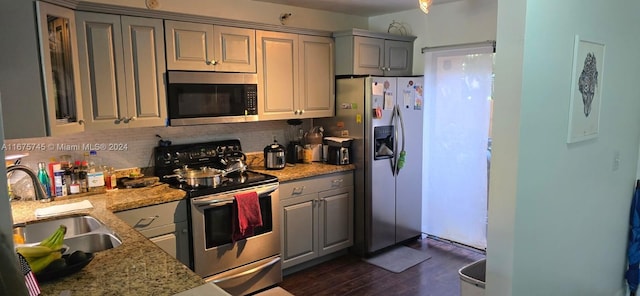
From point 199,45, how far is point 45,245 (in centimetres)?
192

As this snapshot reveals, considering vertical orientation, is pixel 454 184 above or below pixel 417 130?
below

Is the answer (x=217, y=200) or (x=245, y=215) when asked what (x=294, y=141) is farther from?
(x=217, y=200)

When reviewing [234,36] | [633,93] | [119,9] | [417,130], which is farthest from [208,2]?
[633,93]

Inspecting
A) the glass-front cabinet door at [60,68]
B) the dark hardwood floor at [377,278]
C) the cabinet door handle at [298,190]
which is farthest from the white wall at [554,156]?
the glass-front cabinet door at [60,68]

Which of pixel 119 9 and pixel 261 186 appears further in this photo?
pixel 261 186

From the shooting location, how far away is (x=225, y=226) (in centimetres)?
309

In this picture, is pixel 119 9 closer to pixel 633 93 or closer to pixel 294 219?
pixel 294 219

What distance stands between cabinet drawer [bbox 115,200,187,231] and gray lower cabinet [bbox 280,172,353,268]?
0.86 metres

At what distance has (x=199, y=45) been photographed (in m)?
3.19

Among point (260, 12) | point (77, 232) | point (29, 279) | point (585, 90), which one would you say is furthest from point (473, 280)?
point (260, 12)

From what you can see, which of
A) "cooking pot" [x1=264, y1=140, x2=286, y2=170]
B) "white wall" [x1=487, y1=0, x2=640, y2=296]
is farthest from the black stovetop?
"white wall" [x1=487, y1=0, x2=640, y2=296]

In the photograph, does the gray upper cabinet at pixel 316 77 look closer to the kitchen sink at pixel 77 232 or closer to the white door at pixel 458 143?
the white door at pixel 458 143

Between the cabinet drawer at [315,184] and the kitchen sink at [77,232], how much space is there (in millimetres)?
1480

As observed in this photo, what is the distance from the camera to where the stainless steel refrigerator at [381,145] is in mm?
3912
